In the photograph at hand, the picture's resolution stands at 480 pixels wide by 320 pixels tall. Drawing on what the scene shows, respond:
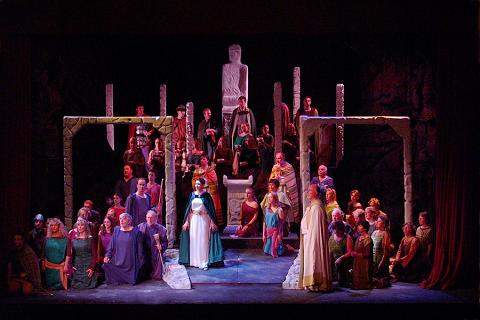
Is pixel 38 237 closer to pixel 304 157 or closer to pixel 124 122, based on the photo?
pixel 124 122

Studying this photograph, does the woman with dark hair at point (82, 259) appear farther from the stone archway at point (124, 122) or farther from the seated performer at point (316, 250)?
the seated performer at point (316, 250)

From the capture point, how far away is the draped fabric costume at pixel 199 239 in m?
10.0

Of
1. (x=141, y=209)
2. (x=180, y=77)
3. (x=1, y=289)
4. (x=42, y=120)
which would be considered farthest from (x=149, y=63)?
(x=1, y=289)

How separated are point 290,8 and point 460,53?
2.24m

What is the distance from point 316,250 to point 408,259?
134cm

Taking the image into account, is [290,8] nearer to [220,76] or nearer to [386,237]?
[386,237]

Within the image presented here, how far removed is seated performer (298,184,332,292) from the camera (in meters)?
9.22

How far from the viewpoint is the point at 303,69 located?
13.7 m

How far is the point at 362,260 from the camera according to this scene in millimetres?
9266

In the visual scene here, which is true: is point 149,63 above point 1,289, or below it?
above

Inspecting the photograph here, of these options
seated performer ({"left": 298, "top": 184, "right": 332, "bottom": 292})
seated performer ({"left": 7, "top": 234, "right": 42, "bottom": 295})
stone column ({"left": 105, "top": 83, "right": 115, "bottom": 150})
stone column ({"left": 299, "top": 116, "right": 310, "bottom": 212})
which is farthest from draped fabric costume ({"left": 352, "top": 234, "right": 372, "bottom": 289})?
stone column ({"left": 105, "top": 83, "right": 115, "bottom": 150})

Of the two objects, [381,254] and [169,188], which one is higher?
[169,188]

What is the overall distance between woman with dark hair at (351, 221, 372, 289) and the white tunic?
197 centimetres

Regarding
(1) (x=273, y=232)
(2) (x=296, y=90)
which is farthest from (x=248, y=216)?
(2) (x=296, y=90)
